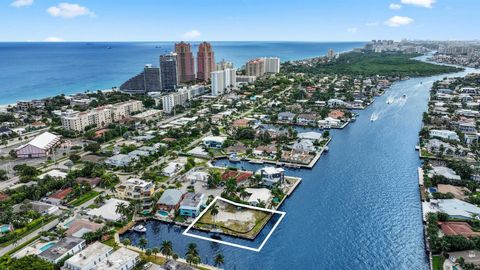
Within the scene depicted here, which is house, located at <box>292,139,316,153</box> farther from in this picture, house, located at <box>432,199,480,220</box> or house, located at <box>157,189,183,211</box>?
house, located at <box>157,189,183,211</box>

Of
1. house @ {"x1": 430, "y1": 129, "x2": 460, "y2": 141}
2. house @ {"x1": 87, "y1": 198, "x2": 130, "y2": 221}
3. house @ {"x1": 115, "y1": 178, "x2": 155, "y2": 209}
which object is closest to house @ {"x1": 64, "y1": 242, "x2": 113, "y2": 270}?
house @ {"x1": 87, "y1": 198, "x2": 130, "y2": 221}

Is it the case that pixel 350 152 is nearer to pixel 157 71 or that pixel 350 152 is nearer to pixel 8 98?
pixel 157 71

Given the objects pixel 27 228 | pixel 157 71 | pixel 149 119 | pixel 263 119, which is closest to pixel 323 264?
pixel 27 228

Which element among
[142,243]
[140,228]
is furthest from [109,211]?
[142,243]

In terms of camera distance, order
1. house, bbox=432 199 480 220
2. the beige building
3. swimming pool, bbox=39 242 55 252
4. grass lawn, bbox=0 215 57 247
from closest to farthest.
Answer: swimming pool, bbox=39 242 55 252 < grass lawn, bbox=0 215 57 247 < house, bbox=432 199 480 220 < the beige building

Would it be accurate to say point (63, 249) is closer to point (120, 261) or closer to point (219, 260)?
point (120, 261)

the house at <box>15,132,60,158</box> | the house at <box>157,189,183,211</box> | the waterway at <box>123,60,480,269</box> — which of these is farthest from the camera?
the house at <box>15,132,60,158</box>

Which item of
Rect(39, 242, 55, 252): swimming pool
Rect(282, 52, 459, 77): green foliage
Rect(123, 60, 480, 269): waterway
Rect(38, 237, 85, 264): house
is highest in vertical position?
Rect(282, 52, 459, 77): green foliage
